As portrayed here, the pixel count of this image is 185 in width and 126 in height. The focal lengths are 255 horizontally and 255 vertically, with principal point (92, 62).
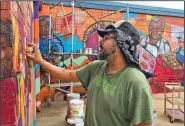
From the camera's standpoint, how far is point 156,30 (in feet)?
39.1

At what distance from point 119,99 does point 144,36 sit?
10006mm

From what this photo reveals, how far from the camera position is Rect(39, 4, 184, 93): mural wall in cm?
Result: 964

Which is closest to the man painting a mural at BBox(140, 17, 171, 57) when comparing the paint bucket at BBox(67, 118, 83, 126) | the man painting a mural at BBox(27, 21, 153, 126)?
the paint bucket at BBox(67, 118, 83, 126)

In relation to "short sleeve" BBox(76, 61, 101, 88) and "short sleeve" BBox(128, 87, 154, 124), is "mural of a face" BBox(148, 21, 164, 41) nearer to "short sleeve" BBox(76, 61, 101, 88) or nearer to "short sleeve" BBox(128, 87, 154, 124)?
"short sleeve" BBox(76, 61, 101, 88)

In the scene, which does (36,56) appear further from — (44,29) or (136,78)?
(44,29)

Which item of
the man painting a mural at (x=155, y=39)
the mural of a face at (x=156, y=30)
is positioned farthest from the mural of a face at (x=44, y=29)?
the mural of a face at (x=156, y=30)

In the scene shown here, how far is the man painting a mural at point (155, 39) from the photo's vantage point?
11.8 m

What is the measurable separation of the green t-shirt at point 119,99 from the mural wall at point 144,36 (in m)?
7.15

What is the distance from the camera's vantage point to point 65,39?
980 centimetres

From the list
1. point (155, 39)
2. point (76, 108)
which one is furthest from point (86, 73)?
point (155, 39)

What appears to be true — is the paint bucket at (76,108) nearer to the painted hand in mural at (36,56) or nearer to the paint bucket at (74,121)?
the paint bucket at (74,121)

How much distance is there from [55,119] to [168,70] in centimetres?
726

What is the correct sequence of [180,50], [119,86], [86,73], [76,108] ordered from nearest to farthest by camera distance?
[119,86] < [86,73] < [76,108] < [180,50]

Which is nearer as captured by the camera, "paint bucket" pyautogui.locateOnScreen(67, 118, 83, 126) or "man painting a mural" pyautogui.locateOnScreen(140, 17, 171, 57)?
"paint bucket" pyautogui.locateOnScreen(67, 118, 83, 126)
